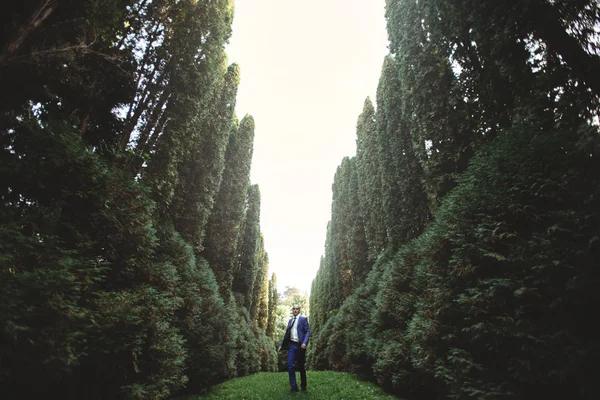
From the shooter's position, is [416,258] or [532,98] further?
[416,258]

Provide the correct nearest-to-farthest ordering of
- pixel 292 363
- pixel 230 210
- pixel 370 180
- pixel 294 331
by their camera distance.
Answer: pixel 292 363 → pixel 294 331 → pixel 370 180 → pixel 230 210

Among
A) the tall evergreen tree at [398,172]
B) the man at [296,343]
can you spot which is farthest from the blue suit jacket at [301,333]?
the tall evergreen tree at [398,172]

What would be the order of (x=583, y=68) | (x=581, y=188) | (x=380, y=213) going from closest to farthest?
1. (x=581, y=188)
2. (x=583, y=68)
3. (x=380, y=213)

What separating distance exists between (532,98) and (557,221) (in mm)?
2129

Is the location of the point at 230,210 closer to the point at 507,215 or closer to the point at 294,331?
the point at 294,331

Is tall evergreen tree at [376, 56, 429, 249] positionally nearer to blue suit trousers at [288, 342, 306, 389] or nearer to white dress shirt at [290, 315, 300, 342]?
white dress shirt at [290, 315, 300, 342]

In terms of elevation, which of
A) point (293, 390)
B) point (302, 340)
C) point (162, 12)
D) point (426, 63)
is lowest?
point (293, 390)

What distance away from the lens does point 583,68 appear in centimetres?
390

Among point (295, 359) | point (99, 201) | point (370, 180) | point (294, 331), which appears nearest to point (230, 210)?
point (370, 180)

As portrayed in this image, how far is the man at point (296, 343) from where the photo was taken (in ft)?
25.5

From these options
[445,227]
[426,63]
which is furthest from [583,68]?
[426,63]

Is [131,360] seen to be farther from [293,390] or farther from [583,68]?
[583,68]

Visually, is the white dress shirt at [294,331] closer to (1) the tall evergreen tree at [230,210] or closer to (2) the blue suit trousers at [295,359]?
(2) the blue suit trousers at [295,359]

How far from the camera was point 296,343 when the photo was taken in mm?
8195
